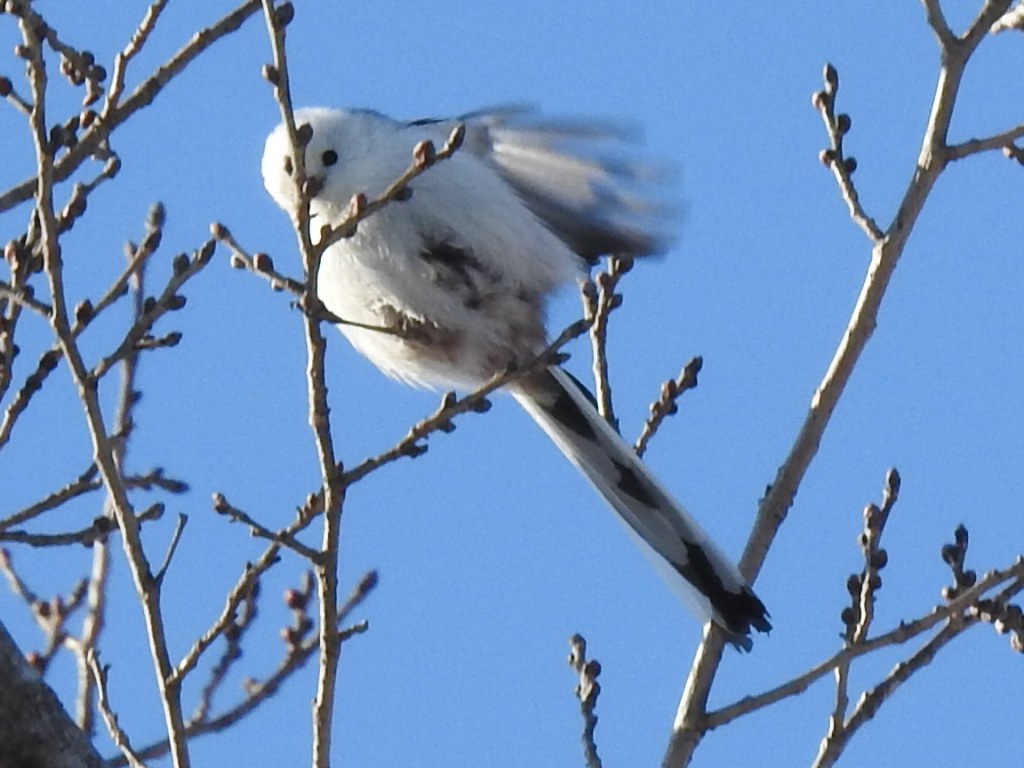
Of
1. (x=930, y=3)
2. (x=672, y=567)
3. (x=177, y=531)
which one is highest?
(x=930, y=3)

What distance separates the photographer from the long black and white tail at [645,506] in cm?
315

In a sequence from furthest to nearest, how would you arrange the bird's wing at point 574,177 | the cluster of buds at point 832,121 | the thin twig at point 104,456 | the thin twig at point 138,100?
1. the bird's wing at point 574,177
2. the cluster of buds at point 832,121
3. the thin twig at point 138,100
4. the thin twig at point 104,456

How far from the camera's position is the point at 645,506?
11.8ft

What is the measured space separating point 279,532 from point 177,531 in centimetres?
16

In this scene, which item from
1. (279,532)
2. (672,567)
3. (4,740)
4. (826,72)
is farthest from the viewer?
(672,567)

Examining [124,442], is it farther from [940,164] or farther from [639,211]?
[940,164]

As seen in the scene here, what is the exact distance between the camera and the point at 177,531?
7.58 feet

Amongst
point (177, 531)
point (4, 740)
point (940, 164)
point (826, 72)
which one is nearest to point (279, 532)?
point (177, 531)

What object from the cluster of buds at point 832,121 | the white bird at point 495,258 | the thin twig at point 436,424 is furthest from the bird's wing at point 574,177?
the thin twig at point 436,424

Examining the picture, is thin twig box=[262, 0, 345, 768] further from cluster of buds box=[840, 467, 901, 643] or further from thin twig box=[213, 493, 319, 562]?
cluster of buds box=[840, 467, 901, 643]

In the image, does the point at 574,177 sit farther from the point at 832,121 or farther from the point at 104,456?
the point at 104,456

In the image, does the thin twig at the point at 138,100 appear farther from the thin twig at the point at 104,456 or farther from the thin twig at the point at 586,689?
the thin twig at the point at 586,689

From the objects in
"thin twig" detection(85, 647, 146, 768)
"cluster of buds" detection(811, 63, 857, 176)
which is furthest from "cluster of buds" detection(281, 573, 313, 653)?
"cluster of buds" detection(811, 63, 857, 176)

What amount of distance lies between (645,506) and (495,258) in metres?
0.65
